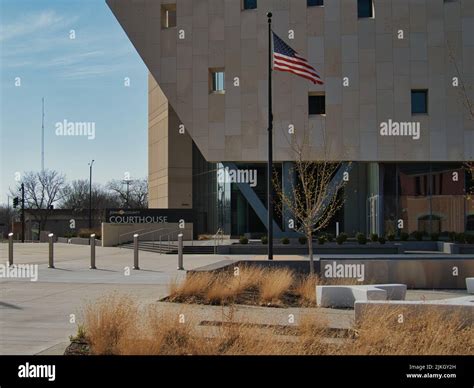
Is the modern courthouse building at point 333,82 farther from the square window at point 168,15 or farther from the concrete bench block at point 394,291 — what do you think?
the concrete bench block at point 394,291

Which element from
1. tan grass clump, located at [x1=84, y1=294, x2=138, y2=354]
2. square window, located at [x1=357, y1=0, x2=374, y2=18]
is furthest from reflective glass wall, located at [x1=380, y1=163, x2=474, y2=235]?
tan grass clump, located at [x1=84, y1=294, x2=138, y2=354]

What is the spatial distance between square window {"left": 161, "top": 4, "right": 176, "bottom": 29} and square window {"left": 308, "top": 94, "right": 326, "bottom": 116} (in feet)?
35.5

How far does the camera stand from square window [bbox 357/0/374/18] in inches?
1561

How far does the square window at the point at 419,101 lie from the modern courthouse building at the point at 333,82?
0.06 metres

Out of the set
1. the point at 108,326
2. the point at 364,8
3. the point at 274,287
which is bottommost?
the point at 274,287

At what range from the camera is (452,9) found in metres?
39.4

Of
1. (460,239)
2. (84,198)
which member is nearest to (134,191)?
(84,198)

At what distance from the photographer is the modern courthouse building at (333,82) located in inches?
1544

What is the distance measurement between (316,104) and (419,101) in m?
6.65

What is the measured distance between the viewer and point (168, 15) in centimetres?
4419

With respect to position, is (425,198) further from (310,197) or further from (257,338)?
(257,338)

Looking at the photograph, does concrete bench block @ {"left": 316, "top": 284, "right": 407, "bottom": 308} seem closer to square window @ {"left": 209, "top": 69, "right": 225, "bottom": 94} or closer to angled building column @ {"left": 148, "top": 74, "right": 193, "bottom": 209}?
square window @ {"left": 209, "top": 69, "right": 225, "bottom": 94}

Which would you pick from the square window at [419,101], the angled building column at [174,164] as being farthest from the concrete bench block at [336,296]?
the angled building column at [174,164]
